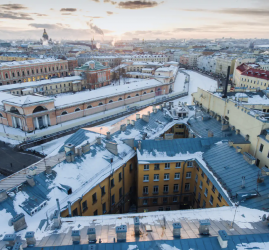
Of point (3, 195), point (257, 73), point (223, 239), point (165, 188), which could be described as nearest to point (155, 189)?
point (165, 188)

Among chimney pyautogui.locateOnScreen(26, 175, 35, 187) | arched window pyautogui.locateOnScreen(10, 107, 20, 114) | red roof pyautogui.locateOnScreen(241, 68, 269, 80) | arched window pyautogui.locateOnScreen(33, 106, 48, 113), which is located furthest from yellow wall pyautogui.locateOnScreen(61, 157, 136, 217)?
red roof pyautogui.locateOnScreen(241, 68, 269, 80)

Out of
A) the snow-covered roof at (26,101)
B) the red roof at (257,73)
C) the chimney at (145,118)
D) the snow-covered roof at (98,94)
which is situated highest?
the red roof at (257,73)

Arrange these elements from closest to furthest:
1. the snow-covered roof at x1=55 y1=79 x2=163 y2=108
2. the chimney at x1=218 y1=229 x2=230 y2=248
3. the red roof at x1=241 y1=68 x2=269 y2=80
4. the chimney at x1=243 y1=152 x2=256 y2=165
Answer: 1. the chimney at x1=218 y1=229 x2=230 y2=248
2. the chimney at x1=243 y1=152 x2=256 y2=165
3. the snow-covered roof at x1=55 y1=79 x2=163 y2=108
4. the red roof at x1=241 y1=68 x2=269 y2=80

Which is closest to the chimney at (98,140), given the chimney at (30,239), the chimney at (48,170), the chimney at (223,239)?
the chimney at (48,170)

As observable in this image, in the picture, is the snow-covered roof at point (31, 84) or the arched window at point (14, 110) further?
the snow-covered roof at point (31, 84)

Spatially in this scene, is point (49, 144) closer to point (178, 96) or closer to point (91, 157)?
point (91, 157)

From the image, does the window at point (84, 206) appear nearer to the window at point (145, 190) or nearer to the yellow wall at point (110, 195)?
the yellow wall at point (110, 195)

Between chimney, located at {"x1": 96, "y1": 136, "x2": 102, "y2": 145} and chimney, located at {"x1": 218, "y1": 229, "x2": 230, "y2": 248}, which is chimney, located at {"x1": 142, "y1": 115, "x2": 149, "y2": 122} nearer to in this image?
chimney, located at {"x1": 96, "y1": 136, "x2": 102, "y2": 145}

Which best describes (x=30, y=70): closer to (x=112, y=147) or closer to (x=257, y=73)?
(x=112, y=147)

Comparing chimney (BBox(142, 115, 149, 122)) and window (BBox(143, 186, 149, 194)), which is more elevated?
chimney (BBox(142, 115, 149, 122))
